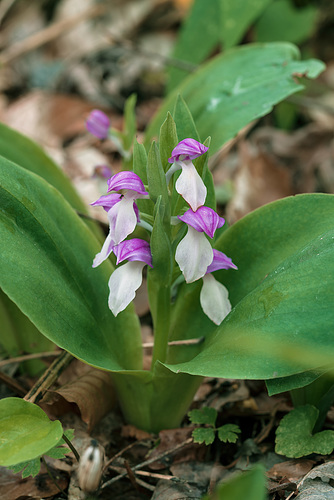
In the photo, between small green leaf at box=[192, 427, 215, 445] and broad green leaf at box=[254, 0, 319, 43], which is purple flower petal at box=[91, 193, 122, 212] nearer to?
small green leaf at box=[192, 427, 215, 445]

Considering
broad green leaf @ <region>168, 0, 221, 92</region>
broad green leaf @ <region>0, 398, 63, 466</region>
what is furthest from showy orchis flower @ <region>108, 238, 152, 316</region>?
broad green leaf @ <region>168, 0, 221, 92</region>

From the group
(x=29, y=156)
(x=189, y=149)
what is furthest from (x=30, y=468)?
(x=29, y=156)

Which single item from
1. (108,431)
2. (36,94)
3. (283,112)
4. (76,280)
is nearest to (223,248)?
(76,280)

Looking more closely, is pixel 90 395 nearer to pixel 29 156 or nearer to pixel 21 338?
pixel 21 338

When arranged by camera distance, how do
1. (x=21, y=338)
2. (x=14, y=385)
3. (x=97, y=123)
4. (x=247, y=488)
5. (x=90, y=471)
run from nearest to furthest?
(x=247, y=488) → (x=90, y=471) → (x=14, y=385) → (x=21, y=338) → (x=97, y=123)

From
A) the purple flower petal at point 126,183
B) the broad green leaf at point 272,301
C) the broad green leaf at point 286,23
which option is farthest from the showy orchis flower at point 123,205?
the broad green leaf at point 286,23

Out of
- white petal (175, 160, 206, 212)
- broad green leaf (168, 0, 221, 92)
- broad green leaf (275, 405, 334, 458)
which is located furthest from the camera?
broad green leaf (168, 0, 221, 92)

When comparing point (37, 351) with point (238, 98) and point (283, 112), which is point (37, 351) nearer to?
point (238, 98)

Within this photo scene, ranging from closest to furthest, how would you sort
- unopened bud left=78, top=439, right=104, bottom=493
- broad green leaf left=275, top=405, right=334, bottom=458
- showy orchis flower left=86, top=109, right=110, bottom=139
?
unopened bud left=78, top=439, right=104, bottom=493 → broad green leaf left=275, top=405, right=334, bottom=458 → showy orchis flower left=86, top=109, right=110, bottom=139
